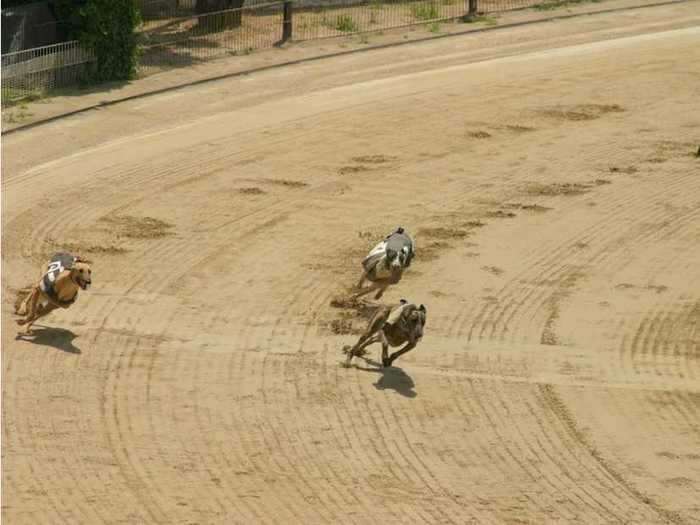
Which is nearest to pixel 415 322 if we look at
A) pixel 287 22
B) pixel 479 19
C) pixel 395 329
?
pixel 395 329

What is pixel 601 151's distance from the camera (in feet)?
97.6

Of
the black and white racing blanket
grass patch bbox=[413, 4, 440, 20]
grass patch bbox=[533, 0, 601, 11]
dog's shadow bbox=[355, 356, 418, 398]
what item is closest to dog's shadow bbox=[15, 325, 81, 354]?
the black and white racing blanket

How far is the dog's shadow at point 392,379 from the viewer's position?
62.3 ft

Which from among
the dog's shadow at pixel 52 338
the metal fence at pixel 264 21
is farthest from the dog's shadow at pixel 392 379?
the metal fence at pixel 264 21

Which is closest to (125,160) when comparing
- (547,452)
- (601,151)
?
(601,151)

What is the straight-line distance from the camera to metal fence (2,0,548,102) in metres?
31.8

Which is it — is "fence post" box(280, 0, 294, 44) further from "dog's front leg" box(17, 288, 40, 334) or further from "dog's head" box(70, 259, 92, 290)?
"dog's head" box(70, 259, 92, 290)

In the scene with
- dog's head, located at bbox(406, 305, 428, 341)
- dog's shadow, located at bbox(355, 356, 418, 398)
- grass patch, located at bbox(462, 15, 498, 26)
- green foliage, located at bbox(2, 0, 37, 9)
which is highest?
green foliage, located at bbox(2, 0, 37, 9)

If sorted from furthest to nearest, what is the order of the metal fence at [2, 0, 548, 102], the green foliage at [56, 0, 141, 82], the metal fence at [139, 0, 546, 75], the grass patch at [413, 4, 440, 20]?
the grass patch at [413, 4, 440, 20], the metal fence at [139, 0, 546, 75], the green foliage at [56, 0, 141, 82], the metal fence at [2, 0, 548, 102]

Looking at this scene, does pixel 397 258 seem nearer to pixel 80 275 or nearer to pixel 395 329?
pixel 395 329

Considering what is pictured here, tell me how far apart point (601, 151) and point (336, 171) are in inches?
205

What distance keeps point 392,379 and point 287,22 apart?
18856 mm

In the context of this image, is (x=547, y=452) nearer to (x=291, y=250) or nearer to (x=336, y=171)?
(x=291, y=250)

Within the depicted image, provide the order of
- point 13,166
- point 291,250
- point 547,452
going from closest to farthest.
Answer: point 547,452, point 291,250, point 13,166
